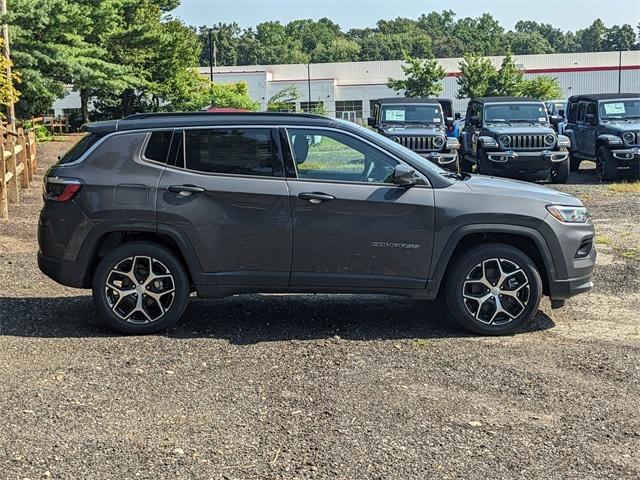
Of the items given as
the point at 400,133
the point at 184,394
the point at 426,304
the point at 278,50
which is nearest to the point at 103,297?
the point at 184,394

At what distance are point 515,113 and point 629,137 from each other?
2716mm

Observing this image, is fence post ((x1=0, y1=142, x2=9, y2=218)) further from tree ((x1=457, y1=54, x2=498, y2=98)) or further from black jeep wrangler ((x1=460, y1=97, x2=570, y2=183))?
tree ((x1=457, y1=54, x2=498, y2=98))

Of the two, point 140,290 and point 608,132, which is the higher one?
point 608,132

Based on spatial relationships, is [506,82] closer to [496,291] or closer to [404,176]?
[496,291]

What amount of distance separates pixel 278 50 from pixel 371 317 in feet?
492

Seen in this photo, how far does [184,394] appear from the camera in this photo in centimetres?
533

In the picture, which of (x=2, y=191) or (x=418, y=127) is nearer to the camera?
(x=2, y=191)

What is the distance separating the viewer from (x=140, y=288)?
6.70 m

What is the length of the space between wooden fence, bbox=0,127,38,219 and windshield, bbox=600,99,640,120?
42.6 ft

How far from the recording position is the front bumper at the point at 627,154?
62.6 ft

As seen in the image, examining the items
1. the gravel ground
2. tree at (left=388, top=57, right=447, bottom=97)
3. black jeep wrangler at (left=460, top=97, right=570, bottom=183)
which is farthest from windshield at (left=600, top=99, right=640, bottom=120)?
tree at (left=388, top=57, right=447, bottom=97)

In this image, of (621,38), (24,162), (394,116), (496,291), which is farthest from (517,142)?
(621,38)

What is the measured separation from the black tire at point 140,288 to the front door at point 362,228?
93cm

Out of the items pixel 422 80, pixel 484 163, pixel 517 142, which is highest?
pixel 422 80
